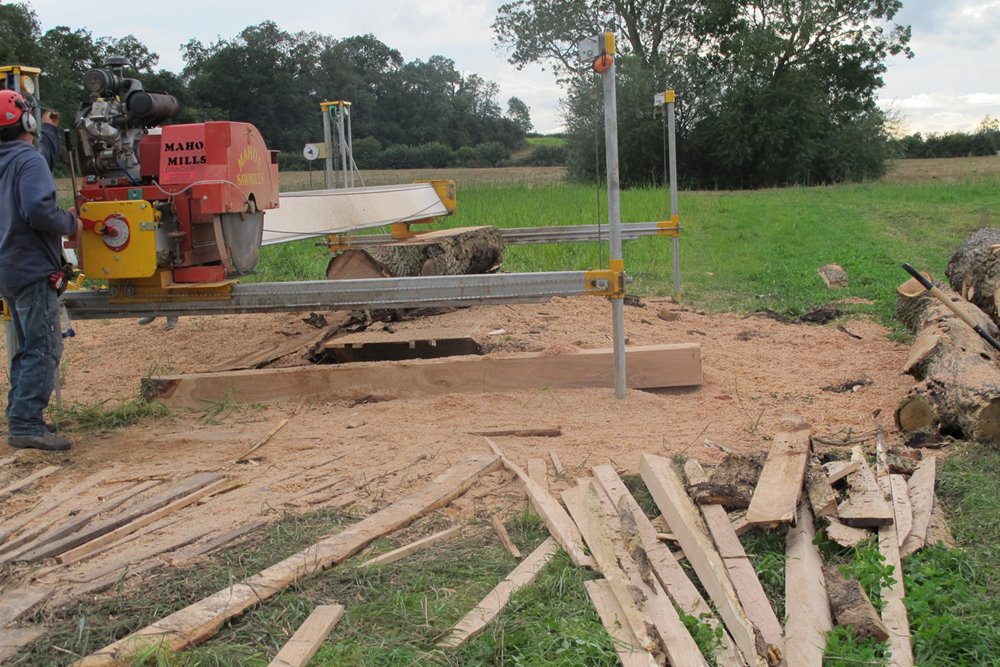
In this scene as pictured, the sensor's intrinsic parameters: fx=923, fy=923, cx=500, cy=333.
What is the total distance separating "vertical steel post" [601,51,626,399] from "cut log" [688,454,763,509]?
5.56ft

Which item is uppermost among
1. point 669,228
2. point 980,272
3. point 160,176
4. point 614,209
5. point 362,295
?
point 160,176

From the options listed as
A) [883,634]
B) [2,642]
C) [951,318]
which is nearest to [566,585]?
[883,634]

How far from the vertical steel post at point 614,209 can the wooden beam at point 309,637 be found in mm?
3073

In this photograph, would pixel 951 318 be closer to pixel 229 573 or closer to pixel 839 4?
pixel 229 573

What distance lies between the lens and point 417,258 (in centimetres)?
880

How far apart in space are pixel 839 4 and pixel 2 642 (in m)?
44.0

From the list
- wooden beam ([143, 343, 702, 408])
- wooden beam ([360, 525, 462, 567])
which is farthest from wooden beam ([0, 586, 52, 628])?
wooden beam ([143, 343, 702, 408])

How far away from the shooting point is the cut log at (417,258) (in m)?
8.53

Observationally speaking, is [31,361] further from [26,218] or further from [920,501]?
[920,501]

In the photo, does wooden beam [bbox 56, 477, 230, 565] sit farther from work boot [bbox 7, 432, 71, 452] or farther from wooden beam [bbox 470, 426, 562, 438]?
wooden beam [bbox 470, 426, 562, 438]

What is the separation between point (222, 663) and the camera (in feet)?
9.70

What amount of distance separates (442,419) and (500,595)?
2534 millimetres

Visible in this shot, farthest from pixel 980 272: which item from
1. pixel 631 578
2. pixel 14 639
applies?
pixel 14 639

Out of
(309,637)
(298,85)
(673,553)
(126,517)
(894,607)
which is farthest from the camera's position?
(298,85)
